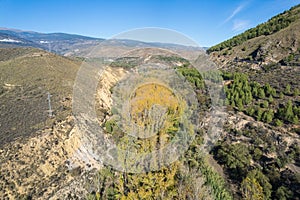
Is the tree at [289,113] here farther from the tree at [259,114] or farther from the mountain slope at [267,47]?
the mountain slope at [267,47]

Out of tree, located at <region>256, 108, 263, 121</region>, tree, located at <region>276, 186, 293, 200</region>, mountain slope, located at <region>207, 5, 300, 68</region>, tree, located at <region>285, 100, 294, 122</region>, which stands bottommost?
tree, located at <region>276, 186, 293, 200</region>

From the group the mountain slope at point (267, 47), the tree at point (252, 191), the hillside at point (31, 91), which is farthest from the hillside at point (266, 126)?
the hillside at point (31, 91)

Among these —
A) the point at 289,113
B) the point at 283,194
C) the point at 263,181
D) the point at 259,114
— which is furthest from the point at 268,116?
the point at 283,194

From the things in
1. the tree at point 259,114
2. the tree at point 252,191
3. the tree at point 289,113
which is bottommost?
the tree at point 252,191

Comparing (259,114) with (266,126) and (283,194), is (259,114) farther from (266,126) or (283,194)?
(283,194)

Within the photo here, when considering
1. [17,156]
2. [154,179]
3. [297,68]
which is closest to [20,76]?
[17,156]

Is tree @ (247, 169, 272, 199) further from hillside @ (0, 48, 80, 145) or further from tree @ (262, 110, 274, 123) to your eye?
hillside @ (0, 48, 80, 145)

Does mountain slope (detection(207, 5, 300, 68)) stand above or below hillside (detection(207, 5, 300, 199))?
above

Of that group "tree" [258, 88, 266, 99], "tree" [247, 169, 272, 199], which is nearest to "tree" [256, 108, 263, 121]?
"tree" [258, 88, 266, 99]

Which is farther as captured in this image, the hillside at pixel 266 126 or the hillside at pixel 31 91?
the hillside at pixel 31 91

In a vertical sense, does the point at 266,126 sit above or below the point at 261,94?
below

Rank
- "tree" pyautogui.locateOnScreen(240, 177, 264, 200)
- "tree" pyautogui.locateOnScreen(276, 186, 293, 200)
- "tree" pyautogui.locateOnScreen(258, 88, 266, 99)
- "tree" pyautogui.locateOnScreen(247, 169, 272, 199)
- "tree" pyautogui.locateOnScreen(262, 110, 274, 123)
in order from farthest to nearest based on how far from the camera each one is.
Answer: "tree" pyautogui.locateOnScreen(258, 88, 266, 99)
"tree" pyautogui.locateOnScreen(262, 110, 274, 123)
"tree" pyautogui.locateOnScreen(247, 169, 272, 199)
"tree" pyautogui.locateOnScreen(276, 186, 293, 200)
"tree" pyautogui.locateOnScreen(240, 177, 264, 200)

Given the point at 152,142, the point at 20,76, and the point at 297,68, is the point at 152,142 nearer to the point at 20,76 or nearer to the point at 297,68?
the point at 20,76
